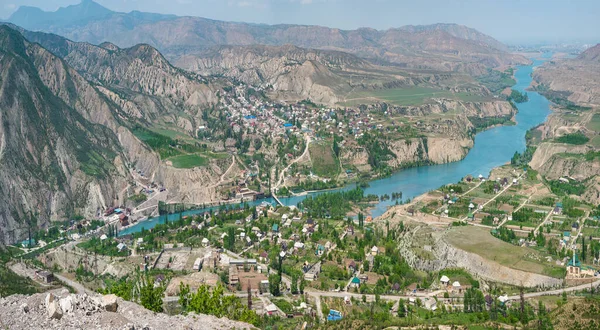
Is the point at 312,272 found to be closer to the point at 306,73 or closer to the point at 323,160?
the point at 323,160

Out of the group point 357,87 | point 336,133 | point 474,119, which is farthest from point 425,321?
point 357,87

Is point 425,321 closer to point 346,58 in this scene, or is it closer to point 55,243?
point 55,243

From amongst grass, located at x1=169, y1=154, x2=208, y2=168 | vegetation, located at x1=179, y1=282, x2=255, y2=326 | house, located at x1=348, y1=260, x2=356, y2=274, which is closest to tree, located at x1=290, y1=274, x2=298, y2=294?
house, located at x1=348, y1=260, x2=356, y2=274

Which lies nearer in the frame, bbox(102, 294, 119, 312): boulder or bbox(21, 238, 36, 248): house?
bbox(102, 294, 119, 312): boulder

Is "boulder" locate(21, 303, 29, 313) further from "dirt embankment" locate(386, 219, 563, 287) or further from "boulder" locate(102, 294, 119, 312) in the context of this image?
"dirt embankment" locate(386, 219, 563, 287)

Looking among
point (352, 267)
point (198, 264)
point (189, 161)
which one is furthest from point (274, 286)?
point (189, 161)
